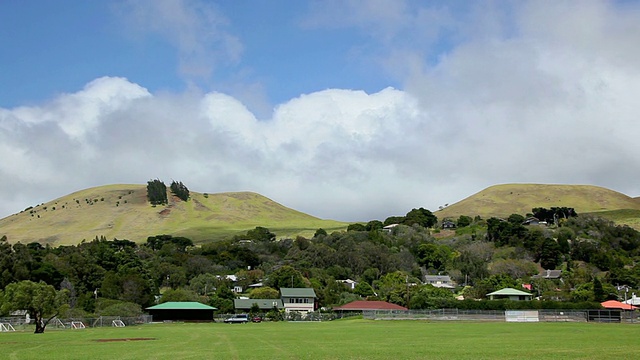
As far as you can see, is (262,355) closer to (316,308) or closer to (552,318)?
(552,318)

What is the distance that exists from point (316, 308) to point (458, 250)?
185 feet

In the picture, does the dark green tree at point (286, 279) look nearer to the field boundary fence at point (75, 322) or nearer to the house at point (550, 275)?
the field boundary fence at point (75, 322)

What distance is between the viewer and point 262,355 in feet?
95.3

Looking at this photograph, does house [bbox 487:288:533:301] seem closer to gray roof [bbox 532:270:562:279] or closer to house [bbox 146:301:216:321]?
gray roof [bbox 532:270:562:279]

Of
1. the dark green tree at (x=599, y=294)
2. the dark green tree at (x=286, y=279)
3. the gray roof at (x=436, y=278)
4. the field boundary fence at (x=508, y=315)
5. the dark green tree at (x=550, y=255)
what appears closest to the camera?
the field boundary fence at (x=508, y=315)

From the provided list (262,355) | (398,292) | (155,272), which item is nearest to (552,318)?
(398,292)

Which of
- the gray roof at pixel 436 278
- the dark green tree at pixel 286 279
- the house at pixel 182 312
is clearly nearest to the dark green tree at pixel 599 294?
the gray roof at pixel 436 278

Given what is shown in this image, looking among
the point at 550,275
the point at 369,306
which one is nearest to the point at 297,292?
the point at 369,306

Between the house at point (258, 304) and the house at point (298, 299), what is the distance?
1209 mm

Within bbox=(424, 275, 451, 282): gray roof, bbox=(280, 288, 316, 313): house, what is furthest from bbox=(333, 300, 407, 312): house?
bbox=(424, 275, 451, 282): gray roof

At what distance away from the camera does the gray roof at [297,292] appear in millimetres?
112750

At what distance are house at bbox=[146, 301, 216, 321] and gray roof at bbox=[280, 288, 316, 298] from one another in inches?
730

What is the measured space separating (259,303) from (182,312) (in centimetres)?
1593

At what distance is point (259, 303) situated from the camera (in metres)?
109
